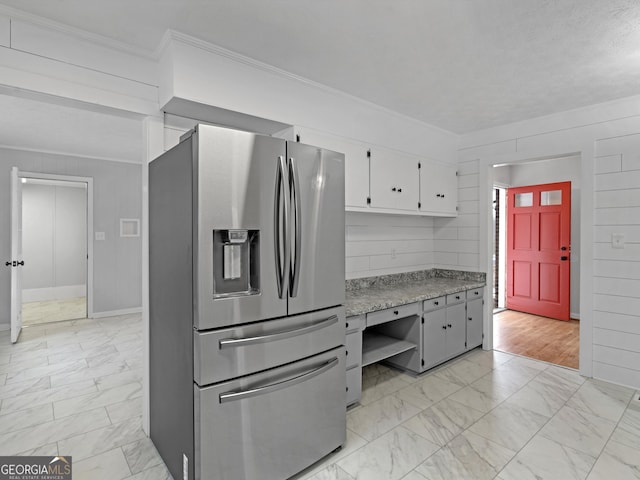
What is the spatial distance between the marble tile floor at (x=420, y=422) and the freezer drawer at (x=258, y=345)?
729 mm

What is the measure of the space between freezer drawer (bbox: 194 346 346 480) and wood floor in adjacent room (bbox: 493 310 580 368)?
2.81 m

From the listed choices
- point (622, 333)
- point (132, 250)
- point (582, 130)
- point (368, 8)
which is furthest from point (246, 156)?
point (132, 250)

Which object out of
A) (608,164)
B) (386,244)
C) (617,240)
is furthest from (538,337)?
(386,244)

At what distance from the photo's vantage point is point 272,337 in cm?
170

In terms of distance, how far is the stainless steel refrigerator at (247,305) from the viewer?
1559 mm

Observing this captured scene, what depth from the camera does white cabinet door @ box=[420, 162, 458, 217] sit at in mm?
3625

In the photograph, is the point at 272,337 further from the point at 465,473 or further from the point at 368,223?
the point at 368,223

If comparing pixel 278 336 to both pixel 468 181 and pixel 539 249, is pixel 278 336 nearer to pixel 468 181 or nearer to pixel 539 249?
pixel 468 181

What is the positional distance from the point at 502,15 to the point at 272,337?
208cm

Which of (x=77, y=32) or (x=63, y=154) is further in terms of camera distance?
(x=63, y=154)

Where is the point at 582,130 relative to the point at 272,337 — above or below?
above

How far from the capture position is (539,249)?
537cm

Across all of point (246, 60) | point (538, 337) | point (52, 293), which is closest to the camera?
point (246, 60)

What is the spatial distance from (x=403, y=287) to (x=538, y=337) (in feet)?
7.26
